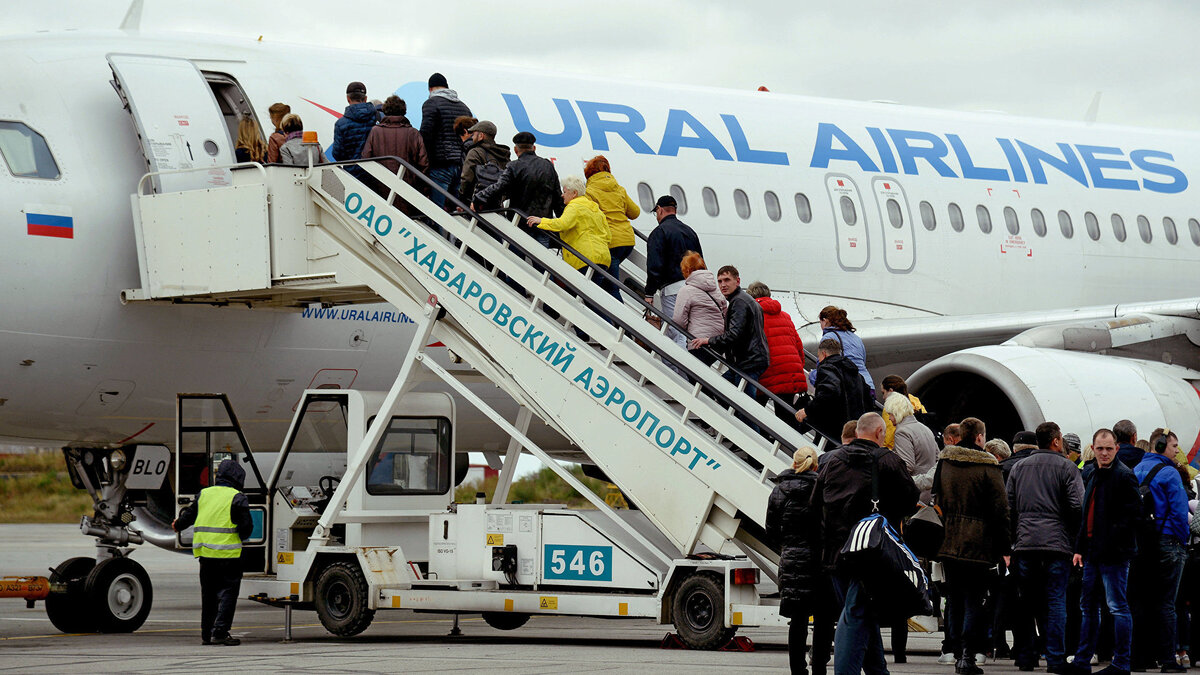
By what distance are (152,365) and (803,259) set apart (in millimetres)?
5753

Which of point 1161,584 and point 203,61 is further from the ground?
point 203,61

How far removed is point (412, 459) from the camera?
37.2ft

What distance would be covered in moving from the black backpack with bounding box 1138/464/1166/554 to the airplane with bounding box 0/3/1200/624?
239cm

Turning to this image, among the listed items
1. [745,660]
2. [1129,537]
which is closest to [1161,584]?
[1129,537]

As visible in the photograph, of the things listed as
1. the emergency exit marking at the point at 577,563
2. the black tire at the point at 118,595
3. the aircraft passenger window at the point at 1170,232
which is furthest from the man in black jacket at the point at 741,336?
the aircraft passenger window at the point at 1170,232

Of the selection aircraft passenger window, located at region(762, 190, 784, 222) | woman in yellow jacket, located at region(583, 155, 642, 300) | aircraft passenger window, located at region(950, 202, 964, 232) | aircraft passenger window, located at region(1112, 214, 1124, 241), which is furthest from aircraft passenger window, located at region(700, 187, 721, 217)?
aircraft passenger window, located at region(1112, 214, 1124, 241)

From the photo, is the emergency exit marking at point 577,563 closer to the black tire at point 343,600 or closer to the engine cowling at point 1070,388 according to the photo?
the black tire at point 343,600

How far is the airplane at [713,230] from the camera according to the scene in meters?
10.8

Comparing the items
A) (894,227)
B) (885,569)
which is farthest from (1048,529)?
(894,227)

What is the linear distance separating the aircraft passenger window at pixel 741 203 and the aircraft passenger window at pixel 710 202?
0.21 m

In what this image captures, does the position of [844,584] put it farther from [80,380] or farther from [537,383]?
[80,380]

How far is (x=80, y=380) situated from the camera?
10938 mm

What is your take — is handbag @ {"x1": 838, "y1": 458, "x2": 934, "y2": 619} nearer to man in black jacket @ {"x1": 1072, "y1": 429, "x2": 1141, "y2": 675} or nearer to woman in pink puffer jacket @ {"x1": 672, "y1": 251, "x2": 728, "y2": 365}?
man in black jacket @ {"x1": 1072, "y1": 429, "x2": 1141, "y2": 675}

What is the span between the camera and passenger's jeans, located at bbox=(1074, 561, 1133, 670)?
9.16 m
